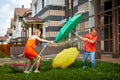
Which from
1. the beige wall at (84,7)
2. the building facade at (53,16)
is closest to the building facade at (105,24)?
the beige wall at (84,7)

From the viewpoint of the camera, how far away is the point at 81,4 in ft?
70.7

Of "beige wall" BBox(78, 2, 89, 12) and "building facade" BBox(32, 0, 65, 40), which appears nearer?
"beige wall" BBox(78, 2, 89, 12)

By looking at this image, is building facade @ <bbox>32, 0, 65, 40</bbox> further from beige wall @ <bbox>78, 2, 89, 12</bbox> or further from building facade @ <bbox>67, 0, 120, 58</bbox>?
building facade @ <bbox>67, 0, 120, 58</bbox>

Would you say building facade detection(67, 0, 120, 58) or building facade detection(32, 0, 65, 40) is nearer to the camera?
building facade detection(67, 0, 120, 58)

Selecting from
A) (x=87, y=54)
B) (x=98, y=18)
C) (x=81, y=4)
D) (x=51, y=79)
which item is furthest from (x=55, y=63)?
(x=81, y=4)

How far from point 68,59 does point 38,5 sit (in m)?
22.4

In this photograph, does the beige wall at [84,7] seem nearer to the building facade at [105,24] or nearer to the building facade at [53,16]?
the building facade at [105,24]

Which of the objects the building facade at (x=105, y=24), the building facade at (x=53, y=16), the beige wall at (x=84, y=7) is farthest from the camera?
the building facade at (x=53, y=16)

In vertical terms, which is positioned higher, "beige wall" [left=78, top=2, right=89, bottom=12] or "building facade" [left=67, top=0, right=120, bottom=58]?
"beige wall" [left=78, top=2, right=89, bottom=12]

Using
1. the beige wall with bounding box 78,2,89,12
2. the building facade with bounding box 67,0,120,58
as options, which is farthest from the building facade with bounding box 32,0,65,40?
the building facade with bounding box 67,0,120,58

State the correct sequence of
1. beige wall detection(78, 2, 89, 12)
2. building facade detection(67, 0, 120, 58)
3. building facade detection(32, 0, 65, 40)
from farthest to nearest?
building facade detection(32, 0, 65, 40) → beige wall detection(78, 2, 89, 12) → building facade detection(67, 0, 120, 58)

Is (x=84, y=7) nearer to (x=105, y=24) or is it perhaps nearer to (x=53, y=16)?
(x=105, y=24)

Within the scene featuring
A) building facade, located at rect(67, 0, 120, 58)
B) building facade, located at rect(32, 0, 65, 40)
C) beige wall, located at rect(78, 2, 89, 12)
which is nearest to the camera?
building facade, located at rect(67, 0, 120, 58)

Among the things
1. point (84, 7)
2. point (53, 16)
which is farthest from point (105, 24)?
point (53, 16)
